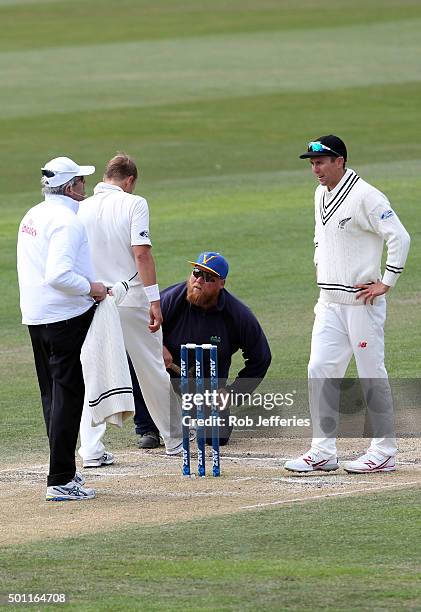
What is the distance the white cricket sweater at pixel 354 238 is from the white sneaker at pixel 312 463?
998 mm

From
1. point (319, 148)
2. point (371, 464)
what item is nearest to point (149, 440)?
point (371, 464)

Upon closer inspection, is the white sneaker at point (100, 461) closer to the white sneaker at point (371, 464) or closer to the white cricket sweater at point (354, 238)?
the white sneaker at point (371, 464)

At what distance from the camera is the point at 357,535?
25.9ft

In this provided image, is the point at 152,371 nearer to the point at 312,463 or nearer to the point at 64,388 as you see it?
the point at 312,463

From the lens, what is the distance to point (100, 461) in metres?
10.3

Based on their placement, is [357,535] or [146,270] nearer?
[357,535]

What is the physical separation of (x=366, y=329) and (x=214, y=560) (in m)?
2.49

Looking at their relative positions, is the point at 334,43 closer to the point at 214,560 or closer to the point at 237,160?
the point at 237,160

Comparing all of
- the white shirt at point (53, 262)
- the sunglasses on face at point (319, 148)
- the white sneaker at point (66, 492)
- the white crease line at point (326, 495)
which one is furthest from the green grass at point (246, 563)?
the sunglasses on face at point (319, 148)

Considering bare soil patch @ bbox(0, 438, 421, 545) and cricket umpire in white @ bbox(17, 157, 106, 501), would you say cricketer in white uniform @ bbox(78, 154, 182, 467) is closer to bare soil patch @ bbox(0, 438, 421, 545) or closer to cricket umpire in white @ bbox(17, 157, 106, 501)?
bare soil patch @ bbox(0, 438, 421, 545)

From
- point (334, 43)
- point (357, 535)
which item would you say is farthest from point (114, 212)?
point (334, 43)

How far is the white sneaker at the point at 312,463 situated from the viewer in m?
9.77

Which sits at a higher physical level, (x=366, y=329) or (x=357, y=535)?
(x=366, y=329)

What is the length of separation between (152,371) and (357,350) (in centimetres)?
172
